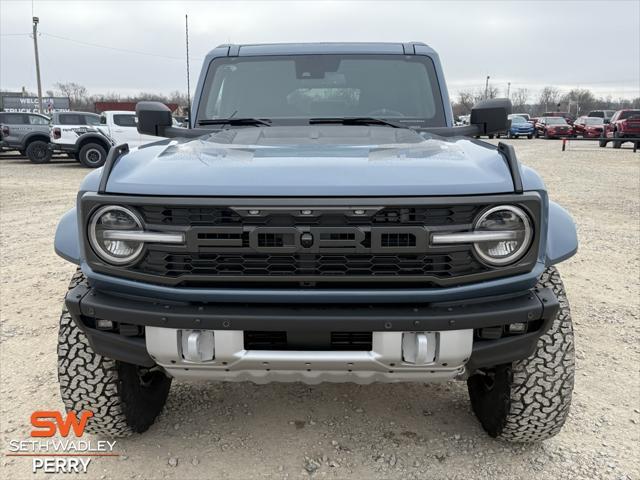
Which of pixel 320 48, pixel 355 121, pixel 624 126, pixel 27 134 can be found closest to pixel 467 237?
pixel 355 121

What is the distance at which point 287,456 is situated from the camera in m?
2.57

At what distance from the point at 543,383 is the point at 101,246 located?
193cm

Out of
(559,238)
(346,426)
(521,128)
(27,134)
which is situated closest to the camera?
(559,238)

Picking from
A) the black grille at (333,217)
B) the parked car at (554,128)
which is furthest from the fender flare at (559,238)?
the parked car at (554,128)

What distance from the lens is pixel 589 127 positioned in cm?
3164

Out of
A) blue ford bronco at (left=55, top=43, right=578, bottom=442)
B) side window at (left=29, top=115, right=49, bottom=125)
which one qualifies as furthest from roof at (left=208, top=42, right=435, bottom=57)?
side window at (left=29, top=115, right=49, bottom=125)

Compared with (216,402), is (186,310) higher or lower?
higher

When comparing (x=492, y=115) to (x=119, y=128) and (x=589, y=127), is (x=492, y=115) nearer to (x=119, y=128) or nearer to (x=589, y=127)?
(x=119, y=128)

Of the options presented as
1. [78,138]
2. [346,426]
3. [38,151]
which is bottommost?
[346,426]

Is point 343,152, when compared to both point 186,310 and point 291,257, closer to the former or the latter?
point 291,257

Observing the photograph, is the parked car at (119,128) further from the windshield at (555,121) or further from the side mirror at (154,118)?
the windshield at (555,121)

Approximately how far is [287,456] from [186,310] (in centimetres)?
101

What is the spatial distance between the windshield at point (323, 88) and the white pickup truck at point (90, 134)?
43.6ft

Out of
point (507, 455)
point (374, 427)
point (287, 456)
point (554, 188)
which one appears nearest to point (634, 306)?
point (507, 455)
